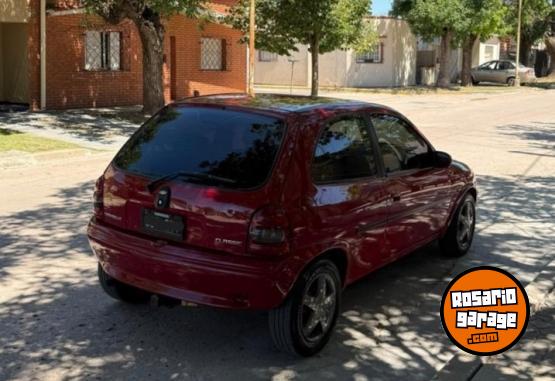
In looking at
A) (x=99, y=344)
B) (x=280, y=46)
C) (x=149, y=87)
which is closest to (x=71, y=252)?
(x=99, y=344)

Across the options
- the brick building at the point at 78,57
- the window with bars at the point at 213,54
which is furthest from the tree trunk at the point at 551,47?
the brick building at the point at 78,57

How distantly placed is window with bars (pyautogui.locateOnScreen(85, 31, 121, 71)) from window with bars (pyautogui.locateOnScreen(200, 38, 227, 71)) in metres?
3.81

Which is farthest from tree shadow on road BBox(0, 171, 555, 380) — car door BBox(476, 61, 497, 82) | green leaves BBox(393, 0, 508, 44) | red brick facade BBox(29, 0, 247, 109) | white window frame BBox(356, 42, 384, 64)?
car door BBox(476, 61, 497, 82)

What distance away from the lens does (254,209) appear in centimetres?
412

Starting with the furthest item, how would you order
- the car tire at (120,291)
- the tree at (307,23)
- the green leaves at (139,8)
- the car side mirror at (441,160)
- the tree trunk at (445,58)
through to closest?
the tree trunk at (445,58) < the tree at (307,23) < the green leaves at (139,8) < the car side mirror at (441,160) < the car tire at (120,291)

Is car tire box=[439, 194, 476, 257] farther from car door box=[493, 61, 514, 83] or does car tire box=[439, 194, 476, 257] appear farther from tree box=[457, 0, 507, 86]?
car door box=[493, 61, 514, 83]

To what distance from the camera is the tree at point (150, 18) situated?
51.1 ft

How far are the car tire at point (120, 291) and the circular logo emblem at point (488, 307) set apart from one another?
9.04 feet

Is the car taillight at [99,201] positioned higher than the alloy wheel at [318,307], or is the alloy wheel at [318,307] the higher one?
the car taillight at [99,201]

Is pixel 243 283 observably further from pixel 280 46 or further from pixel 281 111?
pixel 280 46

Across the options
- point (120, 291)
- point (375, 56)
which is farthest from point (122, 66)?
point (375, 56)

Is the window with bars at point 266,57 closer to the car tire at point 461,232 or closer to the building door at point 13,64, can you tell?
the building door at point 13,64

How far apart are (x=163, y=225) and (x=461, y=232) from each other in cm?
336

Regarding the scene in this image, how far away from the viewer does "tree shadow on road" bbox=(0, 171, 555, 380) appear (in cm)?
425
